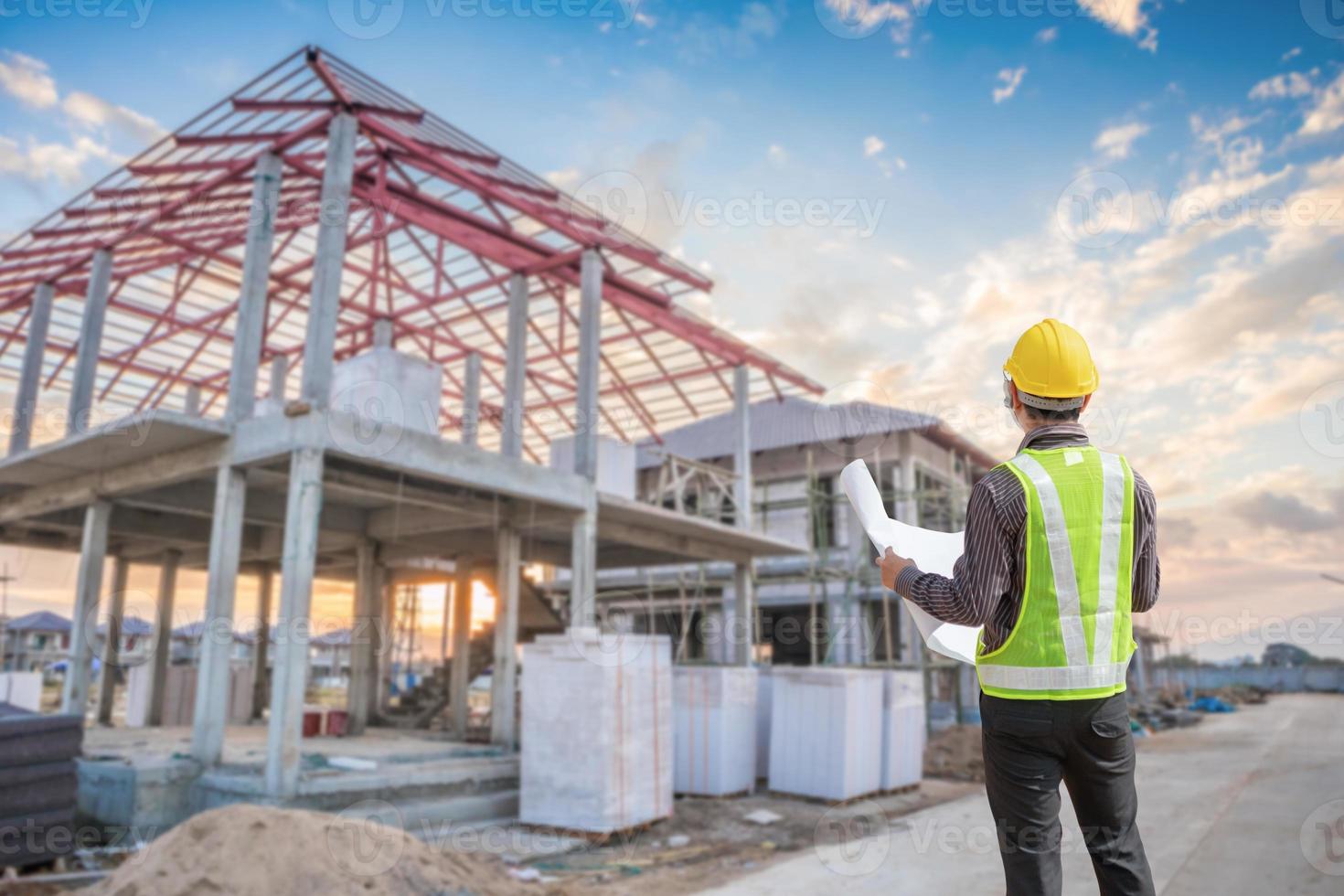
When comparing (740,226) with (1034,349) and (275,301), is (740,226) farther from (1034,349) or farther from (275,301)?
(275,301)

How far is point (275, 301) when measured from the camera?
1912 cm

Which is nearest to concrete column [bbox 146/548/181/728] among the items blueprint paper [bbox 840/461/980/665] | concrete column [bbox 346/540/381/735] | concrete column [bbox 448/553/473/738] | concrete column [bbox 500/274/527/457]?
concrete column [bbox 346/540/381/735]

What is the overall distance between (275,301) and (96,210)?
198 inches

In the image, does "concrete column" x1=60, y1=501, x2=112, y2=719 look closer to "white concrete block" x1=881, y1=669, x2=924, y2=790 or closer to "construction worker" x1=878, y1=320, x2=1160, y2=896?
"white concrete block" x1=881, y1=669, x2=924, y2=790

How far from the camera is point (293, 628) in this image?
9.45 meters

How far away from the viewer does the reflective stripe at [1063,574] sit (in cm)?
212

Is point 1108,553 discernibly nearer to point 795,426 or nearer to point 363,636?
point 363,636

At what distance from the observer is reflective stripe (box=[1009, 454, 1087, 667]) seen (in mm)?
2119

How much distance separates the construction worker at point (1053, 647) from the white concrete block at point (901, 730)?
11910 millimetres

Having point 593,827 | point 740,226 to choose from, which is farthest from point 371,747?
point 740,226

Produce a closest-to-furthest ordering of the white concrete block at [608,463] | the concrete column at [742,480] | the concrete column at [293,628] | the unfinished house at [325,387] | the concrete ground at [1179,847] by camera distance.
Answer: the concrete ground at [1179,847]
the concrete column at [293,628]
the unfinished house at [325,387]
the white concrete block at [608,463]
the concrete column at [742,480]

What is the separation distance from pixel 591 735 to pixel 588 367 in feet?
19.7

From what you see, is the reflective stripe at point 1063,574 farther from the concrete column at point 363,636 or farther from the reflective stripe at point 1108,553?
the concrete column at point 363,636

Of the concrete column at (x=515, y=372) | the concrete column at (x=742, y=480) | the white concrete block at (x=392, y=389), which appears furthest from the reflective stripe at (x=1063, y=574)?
the concrete column at (x=742, y=480)
